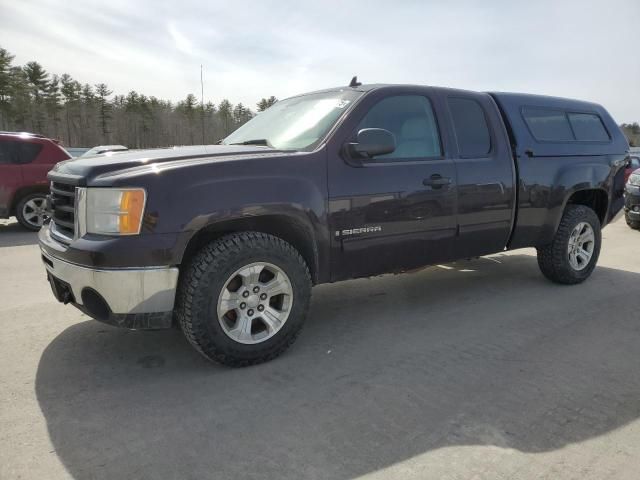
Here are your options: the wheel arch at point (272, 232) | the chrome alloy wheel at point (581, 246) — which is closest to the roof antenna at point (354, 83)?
Answer: the wheel arch at point (272, 232)

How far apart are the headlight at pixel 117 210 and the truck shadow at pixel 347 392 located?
942 millimetres

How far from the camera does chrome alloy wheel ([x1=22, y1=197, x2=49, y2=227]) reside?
8.91 metres

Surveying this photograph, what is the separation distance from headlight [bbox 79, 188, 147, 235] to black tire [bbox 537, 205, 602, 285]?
4.05m

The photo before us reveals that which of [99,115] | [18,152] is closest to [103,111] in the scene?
[99,115]

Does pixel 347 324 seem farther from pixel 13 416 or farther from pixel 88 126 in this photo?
pixel 88 126

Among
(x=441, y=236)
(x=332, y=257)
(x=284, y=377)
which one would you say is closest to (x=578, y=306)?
(x=441, y=236)

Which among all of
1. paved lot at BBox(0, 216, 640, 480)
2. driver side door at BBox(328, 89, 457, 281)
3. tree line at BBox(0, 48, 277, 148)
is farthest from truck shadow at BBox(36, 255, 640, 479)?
tree line at BBox(0, 48, 277, 148)

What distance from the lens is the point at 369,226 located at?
11.6 feet

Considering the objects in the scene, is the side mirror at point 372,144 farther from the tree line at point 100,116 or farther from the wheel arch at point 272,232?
the tree line at point 100,116

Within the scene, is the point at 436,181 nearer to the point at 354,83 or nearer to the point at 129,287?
the point at 354,83

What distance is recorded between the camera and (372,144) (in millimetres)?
3336

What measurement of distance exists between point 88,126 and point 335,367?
9024 cm

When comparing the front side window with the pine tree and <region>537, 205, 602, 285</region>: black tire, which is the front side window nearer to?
<region>537, 205, 602, 285</region>: black tire

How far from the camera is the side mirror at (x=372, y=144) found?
3.33 metres
